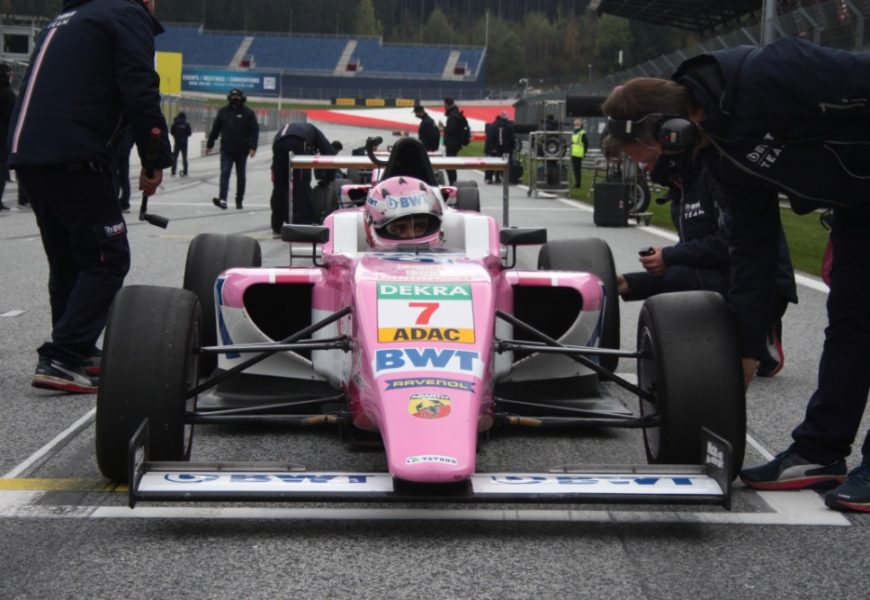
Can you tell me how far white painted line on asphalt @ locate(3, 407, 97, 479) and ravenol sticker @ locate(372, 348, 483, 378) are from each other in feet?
4.79

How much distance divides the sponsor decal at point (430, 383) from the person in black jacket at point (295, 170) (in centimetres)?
947

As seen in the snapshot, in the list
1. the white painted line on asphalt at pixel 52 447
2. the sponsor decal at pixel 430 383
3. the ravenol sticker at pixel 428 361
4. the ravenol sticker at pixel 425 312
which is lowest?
the white painted line on asphalt at pixel 52 447

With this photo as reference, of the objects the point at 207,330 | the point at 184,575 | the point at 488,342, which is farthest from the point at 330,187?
the point at 184,575

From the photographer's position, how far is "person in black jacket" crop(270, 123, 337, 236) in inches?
539

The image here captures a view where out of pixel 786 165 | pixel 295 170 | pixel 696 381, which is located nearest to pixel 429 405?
pixel 696 381

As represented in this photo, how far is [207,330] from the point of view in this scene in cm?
631

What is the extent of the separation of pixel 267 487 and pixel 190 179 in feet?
87.5

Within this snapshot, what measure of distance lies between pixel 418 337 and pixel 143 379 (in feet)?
2.98

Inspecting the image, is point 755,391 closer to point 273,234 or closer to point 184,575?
point 184,575

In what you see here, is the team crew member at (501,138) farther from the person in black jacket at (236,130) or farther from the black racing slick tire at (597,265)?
the black racing slick tire at (597,265)

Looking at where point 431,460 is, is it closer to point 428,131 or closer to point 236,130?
point 236,130

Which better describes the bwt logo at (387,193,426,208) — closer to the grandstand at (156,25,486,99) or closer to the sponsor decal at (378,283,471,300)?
the sponsor decal at (378,283,471,300)

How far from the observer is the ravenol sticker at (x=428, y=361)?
408cm

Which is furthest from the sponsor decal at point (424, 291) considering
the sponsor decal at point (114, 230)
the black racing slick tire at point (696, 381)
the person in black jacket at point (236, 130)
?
the person in black jacket at point (236, 130)
